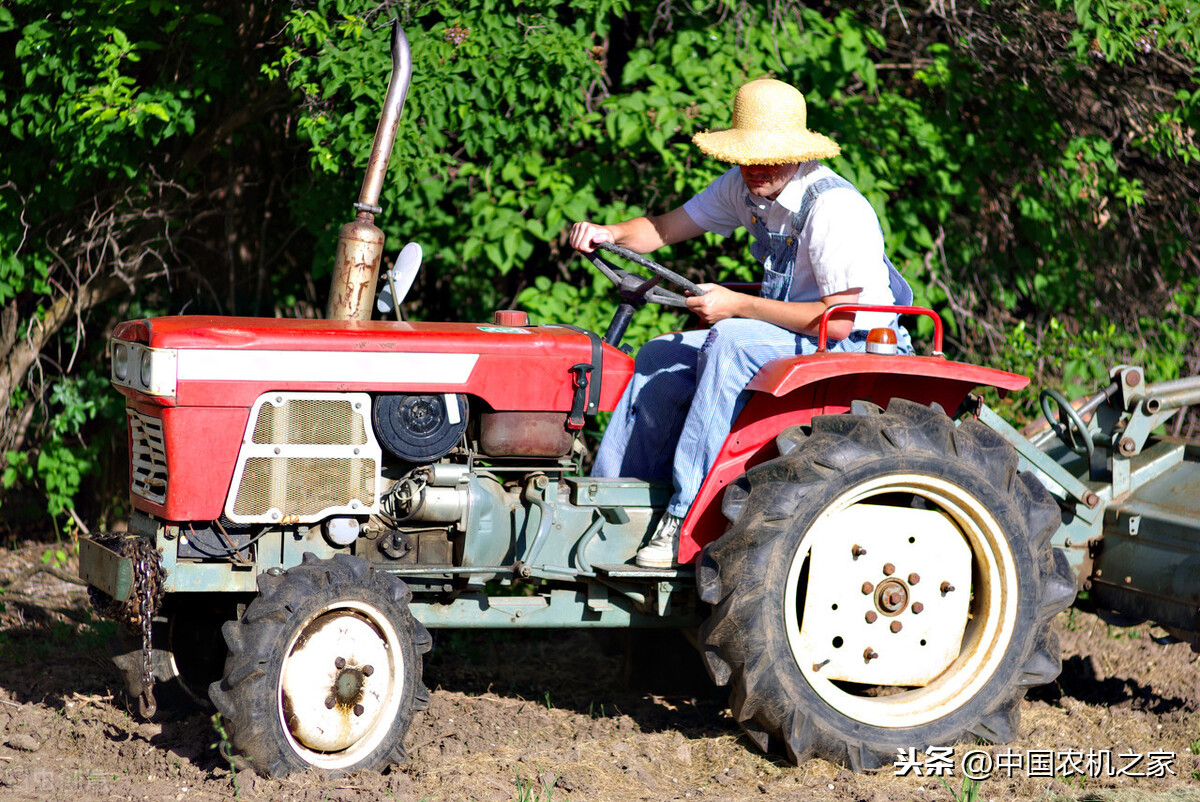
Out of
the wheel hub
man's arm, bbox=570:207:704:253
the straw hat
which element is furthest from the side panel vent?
the wheel hub

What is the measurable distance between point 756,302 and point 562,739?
62.6 inches

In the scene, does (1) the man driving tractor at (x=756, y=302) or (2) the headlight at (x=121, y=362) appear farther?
(1) the man driving tractor at (x=756, y=302)

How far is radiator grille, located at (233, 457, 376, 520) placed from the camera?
3.62m

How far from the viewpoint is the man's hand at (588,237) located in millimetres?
4312

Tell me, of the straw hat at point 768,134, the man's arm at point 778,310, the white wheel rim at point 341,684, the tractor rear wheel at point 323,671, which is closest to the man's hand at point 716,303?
the man's arm at point 778,310

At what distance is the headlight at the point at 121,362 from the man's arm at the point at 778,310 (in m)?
1.75

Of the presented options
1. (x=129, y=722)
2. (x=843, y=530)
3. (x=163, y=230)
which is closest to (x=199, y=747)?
(x=129, y=722)

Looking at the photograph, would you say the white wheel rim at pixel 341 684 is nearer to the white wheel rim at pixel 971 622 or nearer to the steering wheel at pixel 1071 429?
the white wheel rim at pixel 971 622

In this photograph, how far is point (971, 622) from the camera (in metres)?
4.02

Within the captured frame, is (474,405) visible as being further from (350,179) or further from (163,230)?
(163,230)

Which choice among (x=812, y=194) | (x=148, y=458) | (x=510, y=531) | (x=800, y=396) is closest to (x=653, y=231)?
(x=812, y=194)

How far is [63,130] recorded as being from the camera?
5.43 m

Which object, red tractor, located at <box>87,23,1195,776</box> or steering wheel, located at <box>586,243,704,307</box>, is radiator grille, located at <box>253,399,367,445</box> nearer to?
red tractor, located at <box>87,23,1195,776</box>

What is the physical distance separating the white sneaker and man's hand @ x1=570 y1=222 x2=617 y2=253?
103 cm
